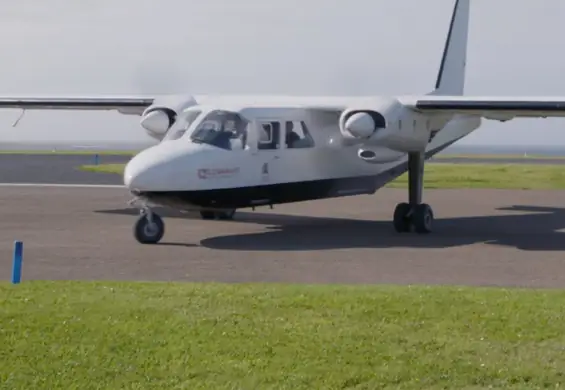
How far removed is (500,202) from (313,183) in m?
10.6

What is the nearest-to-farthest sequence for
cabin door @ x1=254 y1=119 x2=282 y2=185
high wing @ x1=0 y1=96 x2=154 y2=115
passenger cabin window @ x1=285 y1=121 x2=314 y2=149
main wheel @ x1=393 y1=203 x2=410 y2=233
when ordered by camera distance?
cabin door @ x1=254 y1=119 x2=282 y2=185 < passenger cabin window @ x1=285 y1=121 x2=314 y2=149 < main wheel @ x1=393 y1=203 x2=410 y2=233 < high wing @ x1=0 y1=96 x2=154 y2=115

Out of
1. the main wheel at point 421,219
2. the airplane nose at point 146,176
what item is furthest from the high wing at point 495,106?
the airplane nose at point 146,176

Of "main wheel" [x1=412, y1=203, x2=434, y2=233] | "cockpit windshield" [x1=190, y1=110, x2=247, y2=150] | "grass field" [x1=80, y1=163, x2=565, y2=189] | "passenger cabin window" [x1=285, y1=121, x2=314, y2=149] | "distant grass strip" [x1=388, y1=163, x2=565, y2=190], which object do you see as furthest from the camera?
"grass field" [x1=80, y1=163, x2=565, y2=189]

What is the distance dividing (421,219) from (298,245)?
12.4ft

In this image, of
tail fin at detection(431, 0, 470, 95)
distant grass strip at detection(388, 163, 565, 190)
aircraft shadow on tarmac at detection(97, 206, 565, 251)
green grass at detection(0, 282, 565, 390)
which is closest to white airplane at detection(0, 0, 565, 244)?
aircraft shadow on tarmac at detection(97, 206, 565, 251)

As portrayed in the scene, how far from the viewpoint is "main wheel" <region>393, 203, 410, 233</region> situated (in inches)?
814

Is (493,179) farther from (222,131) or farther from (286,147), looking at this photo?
(222,131)

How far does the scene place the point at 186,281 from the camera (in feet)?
42.3

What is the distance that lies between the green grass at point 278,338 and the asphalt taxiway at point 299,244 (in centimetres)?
254

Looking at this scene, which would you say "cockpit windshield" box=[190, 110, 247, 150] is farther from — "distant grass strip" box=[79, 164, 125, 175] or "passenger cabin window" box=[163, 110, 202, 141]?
"distant grass strip" box=[79, 164, 125, 175]

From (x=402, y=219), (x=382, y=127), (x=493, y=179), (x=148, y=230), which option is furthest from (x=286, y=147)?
(x=493, y=179)

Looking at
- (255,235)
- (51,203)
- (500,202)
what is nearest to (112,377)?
(255,235)

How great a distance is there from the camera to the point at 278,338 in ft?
28.8

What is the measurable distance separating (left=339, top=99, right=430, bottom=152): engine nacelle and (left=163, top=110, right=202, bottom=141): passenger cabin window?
298cm
